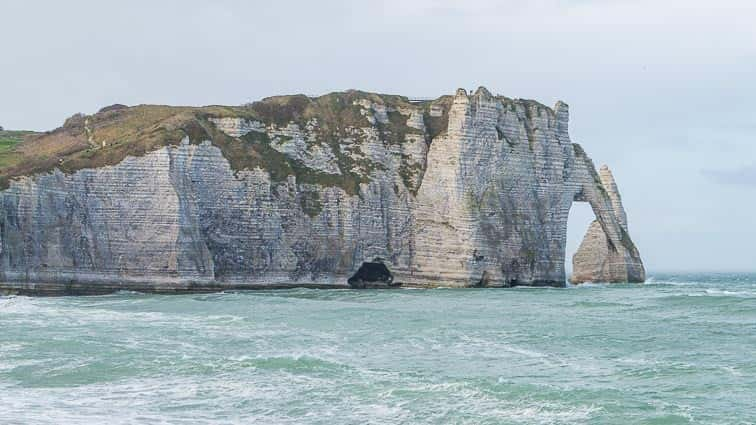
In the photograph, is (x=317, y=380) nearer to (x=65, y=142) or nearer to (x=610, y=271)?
(x=65, y=142)

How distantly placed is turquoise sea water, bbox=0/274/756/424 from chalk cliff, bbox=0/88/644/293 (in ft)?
33.6

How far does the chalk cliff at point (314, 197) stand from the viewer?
5756 centimetres

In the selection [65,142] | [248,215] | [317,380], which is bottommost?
[317,380]

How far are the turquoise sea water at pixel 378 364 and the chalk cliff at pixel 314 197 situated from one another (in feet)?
33.6

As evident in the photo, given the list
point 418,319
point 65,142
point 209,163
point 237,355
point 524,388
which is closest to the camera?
point 524,388

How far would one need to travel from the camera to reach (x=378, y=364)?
2930 cm

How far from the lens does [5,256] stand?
52625 mm

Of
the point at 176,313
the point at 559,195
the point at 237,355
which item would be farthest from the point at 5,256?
the point at 559,195

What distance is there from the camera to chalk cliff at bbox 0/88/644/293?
57.6 metres

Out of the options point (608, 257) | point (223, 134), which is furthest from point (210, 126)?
point (608, 257)

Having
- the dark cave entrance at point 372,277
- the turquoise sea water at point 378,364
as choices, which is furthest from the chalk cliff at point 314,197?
the turquoise sea water at point 378,364

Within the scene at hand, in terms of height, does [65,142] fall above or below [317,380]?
above

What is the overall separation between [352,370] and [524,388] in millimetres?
4980

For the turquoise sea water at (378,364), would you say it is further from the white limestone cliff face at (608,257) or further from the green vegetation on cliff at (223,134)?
the white limestone cliff face at (608,257)
